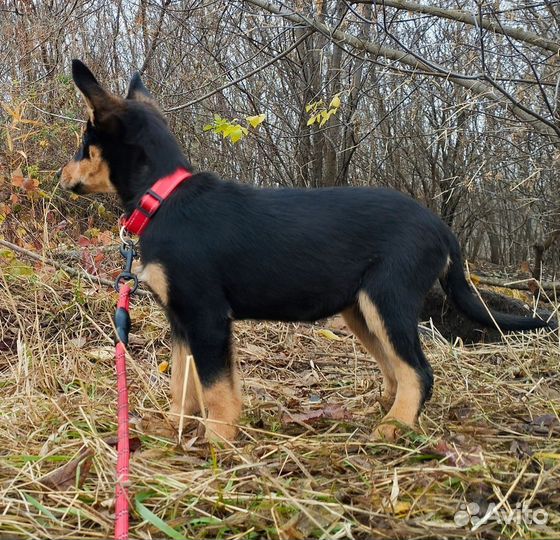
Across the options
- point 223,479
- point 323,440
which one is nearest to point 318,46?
point 323,440

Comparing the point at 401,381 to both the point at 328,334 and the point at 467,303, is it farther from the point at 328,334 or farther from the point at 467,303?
the point at 328,334

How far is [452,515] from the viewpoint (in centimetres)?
261

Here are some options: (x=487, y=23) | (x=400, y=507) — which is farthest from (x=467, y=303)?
(x=487, y=23)

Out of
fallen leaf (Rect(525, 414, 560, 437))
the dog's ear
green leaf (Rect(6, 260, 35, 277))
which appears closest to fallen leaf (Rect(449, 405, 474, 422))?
fallen leaf (Rect(525, 414, 560, 437))

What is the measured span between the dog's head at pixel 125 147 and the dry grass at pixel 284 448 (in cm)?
110

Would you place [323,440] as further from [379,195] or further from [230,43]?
[230,43]

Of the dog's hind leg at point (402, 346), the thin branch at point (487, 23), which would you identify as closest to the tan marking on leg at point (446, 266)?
the dog's hind leg at point (402, 346)

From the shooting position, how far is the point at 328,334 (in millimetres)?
5801

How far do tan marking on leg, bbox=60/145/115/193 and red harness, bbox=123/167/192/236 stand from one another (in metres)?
0.32

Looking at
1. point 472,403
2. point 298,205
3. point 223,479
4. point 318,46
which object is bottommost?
point 472,403

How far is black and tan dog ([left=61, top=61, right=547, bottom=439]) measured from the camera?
11.3ft

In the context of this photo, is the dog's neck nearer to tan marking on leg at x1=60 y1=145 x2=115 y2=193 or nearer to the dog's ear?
tan marking on leg at x1=60 y1=145 x2=115 y2=193

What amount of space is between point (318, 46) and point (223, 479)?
802 cm

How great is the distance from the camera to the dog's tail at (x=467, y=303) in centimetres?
392
